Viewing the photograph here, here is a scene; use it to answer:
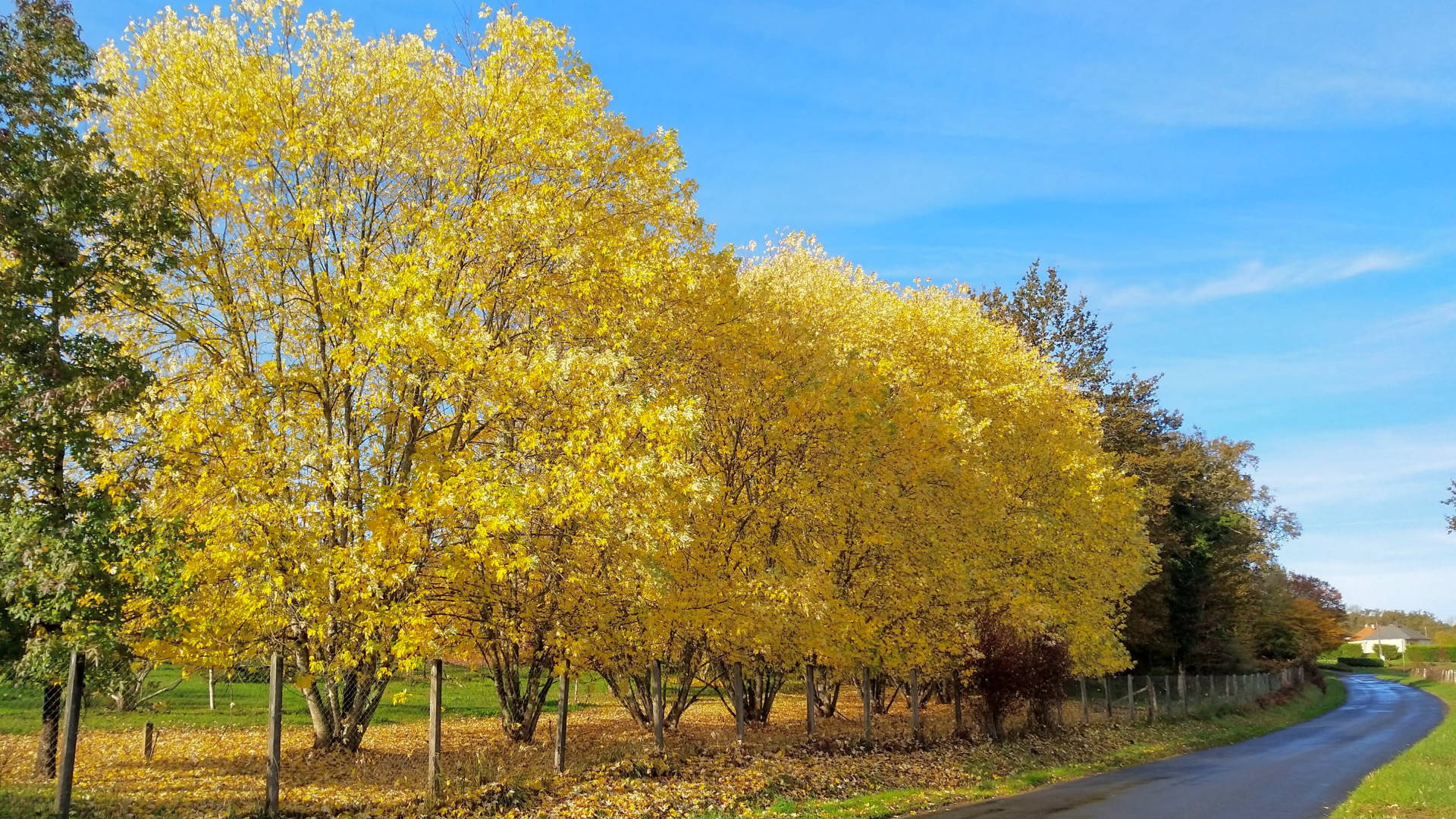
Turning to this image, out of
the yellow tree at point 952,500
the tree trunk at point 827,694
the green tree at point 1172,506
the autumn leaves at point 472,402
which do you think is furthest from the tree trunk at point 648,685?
the green tree at point 1172,506

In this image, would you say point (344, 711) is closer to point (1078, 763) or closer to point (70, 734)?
point (70, 734)

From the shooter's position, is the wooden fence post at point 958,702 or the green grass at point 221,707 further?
the wooden fence post at point 958,702

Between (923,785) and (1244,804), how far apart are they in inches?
217

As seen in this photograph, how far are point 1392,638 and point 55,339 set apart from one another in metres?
204

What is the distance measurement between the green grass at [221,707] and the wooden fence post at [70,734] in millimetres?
6059

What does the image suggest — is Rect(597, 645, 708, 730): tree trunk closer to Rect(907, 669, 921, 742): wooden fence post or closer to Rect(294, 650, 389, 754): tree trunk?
Rect(294, 650, 389, 754): tree trunk

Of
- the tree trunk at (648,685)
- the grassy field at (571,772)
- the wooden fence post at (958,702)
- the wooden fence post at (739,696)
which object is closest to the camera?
the grassy field at (571,772)

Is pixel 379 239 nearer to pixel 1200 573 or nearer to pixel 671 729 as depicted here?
pixel 671 729

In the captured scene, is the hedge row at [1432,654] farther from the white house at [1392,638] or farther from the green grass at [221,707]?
the green grass at [221,707]

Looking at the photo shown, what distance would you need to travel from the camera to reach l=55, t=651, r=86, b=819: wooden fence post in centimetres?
1059

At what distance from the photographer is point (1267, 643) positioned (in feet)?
186

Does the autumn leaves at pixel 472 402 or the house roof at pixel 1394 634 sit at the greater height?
the autumn leaves at pixel 472 402

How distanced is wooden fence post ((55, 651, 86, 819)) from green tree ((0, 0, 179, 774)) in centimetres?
34

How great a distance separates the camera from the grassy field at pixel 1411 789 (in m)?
14.4
